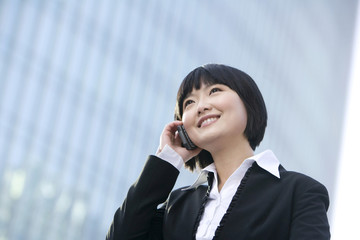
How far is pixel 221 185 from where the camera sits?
286 cm

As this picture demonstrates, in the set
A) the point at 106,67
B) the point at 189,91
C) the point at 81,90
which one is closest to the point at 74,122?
the point at 81,90

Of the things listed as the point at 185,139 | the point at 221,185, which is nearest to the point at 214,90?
the point at 185,139

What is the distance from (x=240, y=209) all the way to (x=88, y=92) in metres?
25.5

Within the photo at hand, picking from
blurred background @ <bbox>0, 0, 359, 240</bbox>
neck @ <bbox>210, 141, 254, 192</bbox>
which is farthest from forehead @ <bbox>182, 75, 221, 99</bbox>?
blurred background @ <bbox>0, 0, 359, 240</bbox>

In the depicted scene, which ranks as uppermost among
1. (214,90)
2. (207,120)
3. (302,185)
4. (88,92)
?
(88,92)

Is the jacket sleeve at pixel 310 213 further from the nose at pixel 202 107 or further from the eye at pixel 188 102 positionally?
the eye at pixel 188 102

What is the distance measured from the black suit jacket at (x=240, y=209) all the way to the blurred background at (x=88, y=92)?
22.0 m

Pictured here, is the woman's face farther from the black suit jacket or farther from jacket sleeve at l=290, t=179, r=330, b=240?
jacket sleeve at l=290, t=179, r=330, b=240

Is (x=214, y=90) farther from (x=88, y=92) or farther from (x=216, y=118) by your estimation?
(x=88, y=92)

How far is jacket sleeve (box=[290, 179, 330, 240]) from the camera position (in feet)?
7.72

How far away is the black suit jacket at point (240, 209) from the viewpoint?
8.05 feet

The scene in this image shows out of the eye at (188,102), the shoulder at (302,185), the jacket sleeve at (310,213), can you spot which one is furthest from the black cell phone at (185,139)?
the jacket sleeve at (310,213)

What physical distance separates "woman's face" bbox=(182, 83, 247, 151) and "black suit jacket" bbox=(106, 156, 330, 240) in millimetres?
195

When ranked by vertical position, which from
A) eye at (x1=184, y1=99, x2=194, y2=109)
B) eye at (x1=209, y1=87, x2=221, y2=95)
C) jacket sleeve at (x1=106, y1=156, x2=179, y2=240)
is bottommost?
jacket sleeve at (x1=106, y1=156, x2=179, y2=240)
